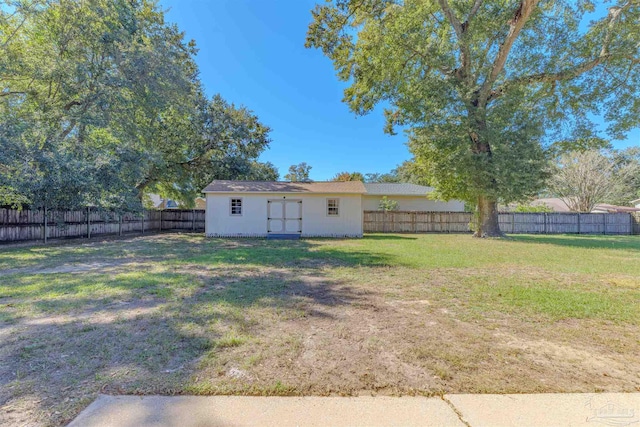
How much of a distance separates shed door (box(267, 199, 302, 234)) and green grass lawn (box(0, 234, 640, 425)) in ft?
27.3

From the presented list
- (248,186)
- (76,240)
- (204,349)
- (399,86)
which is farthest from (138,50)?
(204,349)

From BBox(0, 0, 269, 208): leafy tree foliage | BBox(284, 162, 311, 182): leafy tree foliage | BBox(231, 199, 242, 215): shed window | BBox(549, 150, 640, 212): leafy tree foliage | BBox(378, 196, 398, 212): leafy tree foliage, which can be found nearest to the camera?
BBox(0, 0, 269, 208): leafy tree foliage

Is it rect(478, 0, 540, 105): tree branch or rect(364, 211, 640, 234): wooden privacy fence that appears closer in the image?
rect(478, 0, 540, 105): tree branch

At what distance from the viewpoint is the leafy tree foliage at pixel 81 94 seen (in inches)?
343

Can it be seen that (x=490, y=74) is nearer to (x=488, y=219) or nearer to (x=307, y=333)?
(x=488, y=219)

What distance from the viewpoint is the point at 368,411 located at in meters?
1.92

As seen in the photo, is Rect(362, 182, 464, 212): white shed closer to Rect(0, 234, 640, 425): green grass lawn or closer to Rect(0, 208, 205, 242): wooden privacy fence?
Rect(0, 208, 205, 242): wooden privacy fence

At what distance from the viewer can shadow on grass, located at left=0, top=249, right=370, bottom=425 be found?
2.21 meters

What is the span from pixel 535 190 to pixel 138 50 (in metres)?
17.5

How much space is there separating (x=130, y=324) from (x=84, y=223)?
1318 centimetres

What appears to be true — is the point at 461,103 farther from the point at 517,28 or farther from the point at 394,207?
the point at 394,207

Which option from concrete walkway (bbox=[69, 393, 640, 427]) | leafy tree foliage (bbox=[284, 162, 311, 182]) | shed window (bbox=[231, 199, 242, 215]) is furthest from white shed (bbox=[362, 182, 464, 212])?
leafy tree foliage (bbox=[284, 162, 311, 182])

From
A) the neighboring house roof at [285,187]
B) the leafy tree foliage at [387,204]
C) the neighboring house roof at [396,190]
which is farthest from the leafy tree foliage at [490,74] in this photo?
the neighboring house roof at [396,190]

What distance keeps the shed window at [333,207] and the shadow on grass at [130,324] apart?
27.2 feet
